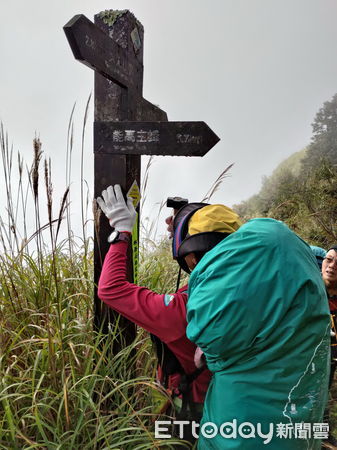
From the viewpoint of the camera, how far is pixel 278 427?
113 centimetres

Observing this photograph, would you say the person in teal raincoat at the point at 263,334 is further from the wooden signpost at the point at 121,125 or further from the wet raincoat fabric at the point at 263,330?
the wooden signpost at the point at 121,125

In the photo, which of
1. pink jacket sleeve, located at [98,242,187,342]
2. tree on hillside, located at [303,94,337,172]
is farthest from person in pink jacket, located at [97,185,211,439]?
tree on hillside, located at [303,94,337,172]

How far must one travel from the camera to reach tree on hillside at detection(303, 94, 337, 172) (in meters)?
12.2

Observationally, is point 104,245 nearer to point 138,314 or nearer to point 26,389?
point 138,314

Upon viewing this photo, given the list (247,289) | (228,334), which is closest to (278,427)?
(228,334)

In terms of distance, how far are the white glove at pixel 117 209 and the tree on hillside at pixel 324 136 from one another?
11049mm

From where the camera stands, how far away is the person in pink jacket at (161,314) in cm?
149

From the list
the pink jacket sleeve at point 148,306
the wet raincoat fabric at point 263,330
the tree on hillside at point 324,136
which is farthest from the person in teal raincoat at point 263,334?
the tree on hillside at point 324,136

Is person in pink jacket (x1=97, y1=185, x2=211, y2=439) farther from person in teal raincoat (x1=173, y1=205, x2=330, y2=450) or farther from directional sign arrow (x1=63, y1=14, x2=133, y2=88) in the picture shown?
directional sign arrow (x1=63, y1=14, x2=133, y2=88)

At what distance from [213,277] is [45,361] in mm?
1113

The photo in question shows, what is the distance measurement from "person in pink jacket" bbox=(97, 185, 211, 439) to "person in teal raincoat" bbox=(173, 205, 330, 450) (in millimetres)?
292

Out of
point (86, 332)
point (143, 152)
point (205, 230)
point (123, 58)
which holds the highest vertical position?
point (123, 58)

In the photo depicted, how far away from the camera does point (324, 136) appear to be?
12.6m

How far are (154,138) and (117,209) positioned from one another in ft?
1.24
